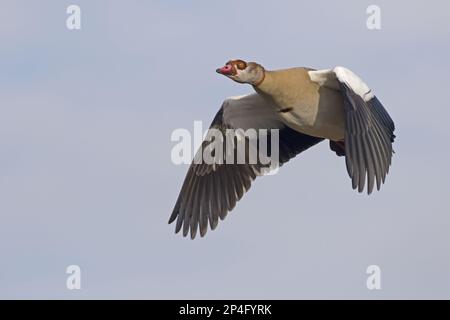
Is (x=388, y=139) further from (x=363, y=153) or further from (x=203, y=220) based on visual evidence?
(x=203, y=220)

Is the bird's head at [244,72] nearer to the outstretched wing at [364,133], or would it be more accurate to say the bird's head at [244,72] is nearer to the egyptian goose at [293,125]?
the egyptian goose at [293,125]

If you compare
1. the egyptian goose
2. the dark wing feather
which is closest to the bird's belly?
the egyptian goose

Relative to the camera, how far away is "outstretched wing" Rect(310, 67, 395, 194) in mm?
16156

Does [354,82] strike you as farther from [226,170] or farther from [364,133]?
[226,170]

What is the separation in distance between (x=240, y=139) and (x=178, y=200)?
3.40 feet

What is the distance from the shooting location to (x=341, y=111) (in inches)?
698

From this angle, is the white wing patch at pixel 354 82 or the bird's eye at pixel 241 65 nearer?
the white wing patch at pixel 354 82

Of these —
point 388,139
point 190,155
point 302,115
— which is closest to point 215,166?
point 190,155

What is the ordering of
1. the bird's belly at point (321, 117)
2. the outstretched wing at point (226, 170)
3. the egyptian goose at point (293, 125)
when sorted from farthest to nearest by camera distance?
the outstretched wing at point (226, 170)
the bird's belly at point (321, 117)
the egyptian goose at point (293, 125)

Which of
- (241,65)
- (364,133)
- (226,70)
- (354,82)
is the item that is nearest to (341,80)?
(354,82)

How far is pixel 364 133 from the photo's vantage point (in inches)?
645

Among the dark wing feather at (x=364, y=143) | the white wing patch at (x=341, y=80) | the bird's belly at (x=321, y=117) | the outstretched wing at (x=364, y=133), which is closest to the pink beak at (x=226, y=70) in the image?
the bird's belly at (x=321, y=117)

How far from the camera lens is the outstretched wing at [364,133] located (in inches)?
636

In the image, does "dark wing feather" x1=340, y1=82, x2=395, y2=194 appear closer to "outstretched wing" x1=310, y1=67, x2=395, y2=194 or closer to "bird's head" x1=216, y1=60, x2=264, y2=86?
"outstretched wing" x1=310, y1=67, x2=395, y2=194
